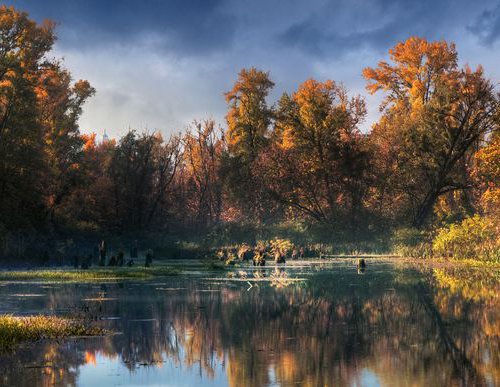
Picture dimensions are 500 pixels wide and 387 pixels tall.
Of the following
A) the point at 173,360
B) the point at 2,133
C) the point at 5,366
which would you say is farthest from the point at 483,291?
the point at 2,133

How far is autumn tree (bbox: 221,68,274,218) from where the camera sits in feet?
285

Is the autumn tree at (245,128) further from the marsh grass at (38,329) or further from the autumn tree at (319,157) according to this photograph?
the marsh grass at (38,329)

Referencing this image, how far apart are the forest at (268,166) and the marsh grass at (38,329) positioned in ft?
132

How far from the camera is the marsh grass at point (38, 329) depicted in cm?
1817

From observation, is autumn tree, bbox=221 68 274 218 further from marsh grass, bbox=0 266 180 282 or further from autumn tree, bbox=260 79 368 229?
marsh grass, bbox=0 266 180 282

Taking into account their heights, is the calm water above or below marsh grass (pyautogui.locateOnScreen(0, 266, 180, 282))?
below

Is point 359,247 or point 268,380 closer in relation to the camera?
point 268,380

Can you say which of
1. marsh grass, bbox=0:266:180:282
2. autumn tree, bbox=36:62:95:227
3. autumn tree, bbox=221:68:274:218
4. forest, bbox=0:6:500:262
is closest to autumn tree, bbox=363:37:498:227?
forest, bbox=0:6:500:262

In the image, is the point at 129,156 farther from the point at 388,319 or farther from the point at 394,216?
the point at 388,319

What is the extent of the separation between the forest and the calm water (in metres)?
32.5

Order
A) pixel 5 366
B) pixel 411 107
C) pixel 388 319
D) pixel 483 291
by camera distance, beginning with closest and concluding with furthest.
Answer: pixel 5 366
pixel 388 319
pixel 483 291
pixel 411 107

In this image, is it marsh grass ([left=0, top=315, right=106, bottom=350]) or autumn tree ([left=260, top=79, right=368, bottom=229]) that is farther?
autumn tree ([left=260, top=79, right=368, bottom=229])

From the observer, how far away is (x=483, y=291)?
31594 mm

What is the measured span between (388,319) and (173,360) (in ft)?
28.9
